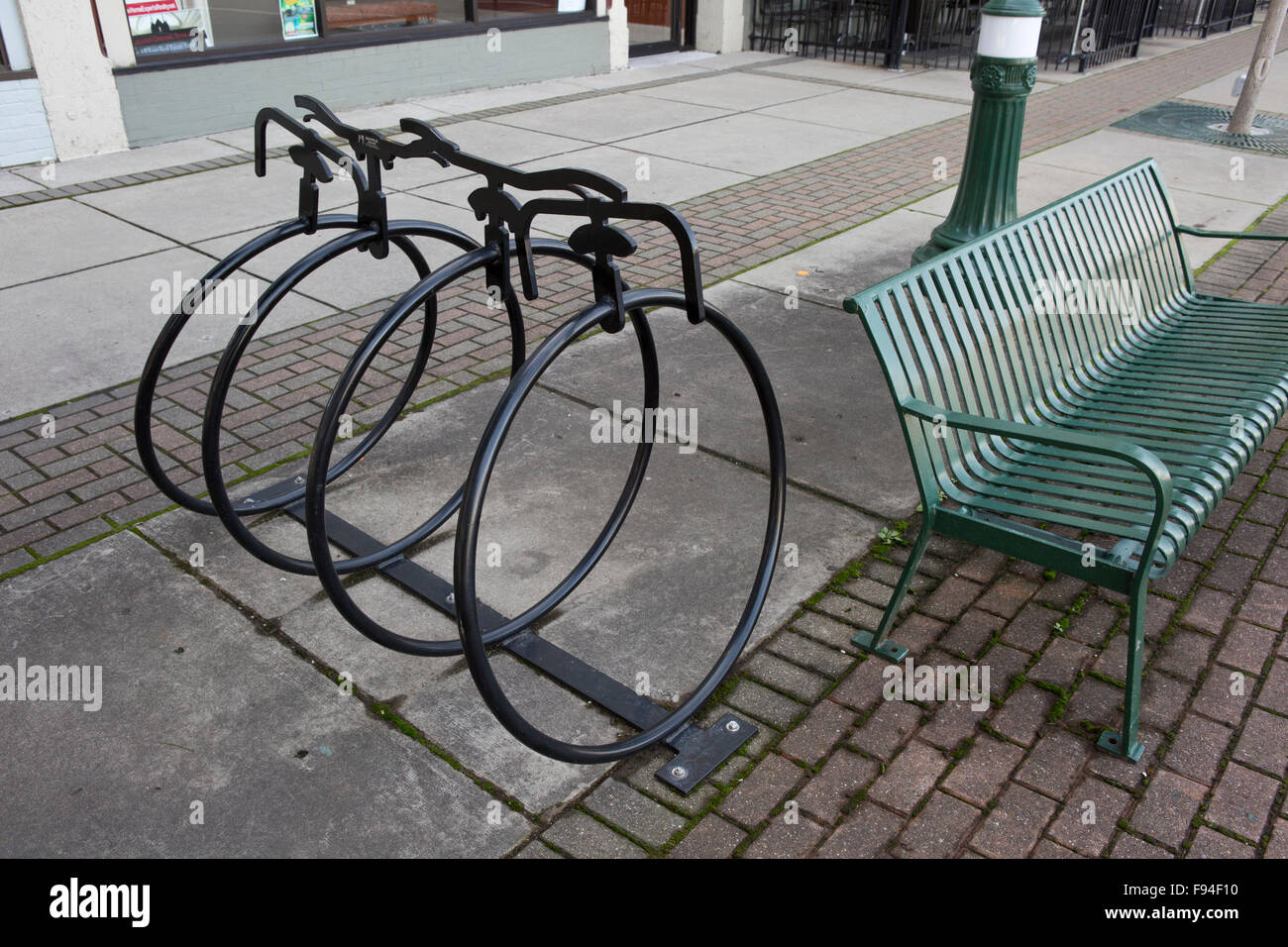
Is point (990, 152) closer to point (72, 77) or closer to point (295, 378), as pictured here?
point (295, 378)

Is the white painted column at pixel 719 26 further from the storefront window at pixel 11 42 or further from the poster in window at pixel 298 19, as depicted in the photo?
the storefront window at pixel 11 42

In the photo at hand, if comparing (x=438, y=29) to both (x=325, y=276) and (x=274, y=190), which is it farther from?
(x=325, y=276)

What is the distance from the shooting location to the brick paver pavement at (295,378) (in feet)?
12.4

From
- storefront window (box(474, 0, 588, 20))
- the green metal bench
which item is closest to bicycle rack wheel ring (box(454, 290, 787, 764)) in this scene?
the green metal bench

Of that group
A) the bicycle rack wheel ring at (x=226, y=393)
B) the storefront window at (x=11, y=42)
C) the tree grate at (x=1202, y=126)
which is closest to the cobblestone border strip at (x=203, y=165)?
the storefront window at (x=11, y=42)

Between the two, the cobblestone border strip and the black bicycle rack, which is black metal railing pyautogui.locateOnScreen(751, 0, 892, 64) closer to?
the cobblestone border strip

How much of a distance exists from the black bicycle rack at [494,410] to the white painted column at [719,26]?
10310 millimetres

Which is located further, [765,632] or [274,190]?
[274,190]

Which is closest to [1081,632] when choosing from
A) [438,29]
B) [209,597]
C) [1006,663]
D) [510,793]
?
[1006,663]

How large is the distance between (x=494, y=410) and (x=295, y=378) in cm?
229

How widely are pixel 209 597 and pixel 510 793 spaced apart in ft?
4.27

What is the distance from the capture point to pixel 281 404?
4488 mm

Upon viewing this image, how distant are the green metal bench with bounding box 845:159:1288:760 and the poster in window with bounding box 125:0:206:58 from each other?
7159 millimetres

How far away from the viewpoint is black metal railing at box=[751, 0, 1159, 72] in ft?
42.4
